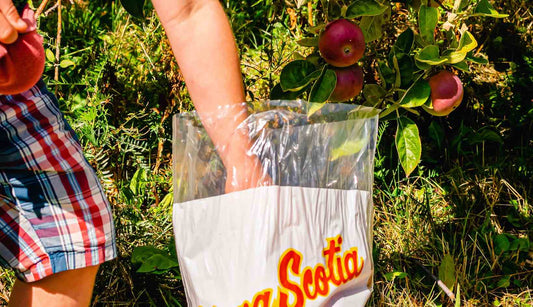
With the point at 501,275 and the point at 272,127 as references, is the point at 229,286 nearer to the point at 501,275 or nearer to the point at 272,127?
the point at 272,127

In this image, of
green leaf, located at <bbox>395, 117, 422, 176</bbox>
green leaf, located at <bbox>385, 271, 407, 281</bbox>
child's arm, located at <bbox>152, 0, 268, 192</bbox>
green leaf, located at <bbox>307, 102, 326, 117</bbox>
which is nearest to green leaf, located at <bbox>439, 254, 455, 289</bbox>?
green leaf, located at <bbox>385, 271, 407, 281</bbox>

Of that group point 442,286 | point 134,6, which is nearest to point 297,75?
point 134,6

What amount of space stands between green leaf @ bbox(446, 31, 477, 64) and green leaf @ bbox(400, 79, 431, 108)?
86 mm

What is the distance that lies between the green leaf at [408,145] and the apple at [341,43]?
0.22 metres

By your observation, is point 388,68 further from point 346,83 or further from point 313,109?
point 313,109

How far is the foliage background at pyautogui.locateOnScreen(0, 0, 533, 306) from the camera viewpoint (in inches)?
69.5

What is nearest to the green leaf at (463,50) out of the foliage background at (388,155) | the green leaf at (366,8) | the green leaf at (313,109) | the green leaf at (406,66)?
the green leaf at (406,66)

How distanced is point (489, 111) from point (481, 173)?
12.0 inches

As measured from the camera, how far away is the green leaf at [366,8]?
4.61ft

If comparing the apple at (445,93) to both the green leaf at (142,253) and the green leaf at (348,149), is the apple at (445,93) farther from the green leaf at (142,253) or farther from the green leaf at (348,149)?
the green leaf at (142,253)

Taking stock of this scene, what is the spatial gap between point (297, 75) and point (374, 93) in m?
0.24

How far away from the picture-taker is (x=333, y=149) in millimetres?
1007

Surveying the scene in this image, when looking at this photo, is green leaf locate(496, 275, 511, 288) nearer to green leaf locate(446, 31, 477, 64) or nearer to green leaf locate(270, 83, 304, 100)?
green leaf locate(446, 31, 477, 64)

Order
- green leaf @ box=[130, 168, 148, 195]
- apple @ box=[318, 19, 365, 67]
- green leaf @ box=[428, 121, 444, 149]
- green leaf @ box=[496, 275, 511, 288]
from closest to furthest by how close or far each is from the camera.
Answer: apple @ box=[318, 19, 365, 67], green leaf @ box=[496, 275, 511, 288], green leaf @ box=[130, 168, 148, 195], green leaf @ box=[428, 121, 444, 149]
